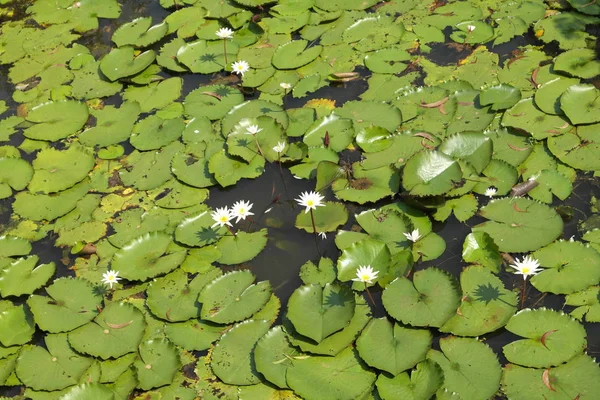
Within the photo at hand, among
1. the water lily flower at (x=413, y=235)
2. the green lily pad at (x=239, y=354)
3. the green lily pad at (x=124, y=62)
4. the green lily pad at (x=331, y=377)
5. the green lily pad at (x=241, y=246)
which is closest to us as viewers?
the green lily pad at (x=331, y=377)

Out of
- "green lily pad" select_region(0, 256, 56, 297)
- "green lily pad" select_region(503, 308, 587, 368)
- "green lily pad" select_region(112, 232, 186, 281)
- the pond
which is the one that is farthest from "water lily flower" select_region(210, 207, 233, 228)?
"green lily pad" select_region(503, 308, 587, 368)

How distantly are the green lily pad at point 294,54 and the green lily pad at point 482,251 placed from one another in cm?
230

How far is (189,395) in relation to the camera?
3350 millimetres

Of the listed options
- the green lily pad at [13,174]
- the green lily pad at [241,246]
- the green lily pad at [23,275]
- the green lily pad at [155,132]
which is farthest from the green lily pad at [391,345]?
the green lily pad at [13,174]

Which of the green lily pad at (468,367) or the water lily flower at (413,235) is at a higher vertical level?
the water lily flower at (413,235)

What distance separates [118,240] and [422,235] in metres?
2.02

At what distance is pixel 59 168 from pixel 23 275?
99 cm

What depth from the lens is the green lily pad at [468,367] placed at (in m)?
3.12

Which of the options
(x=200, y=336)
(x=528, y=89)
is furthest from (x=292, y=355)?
(x=528, y=89)

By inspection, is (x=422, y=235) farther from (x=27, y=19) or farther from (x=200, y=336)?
(x=27, y=19)

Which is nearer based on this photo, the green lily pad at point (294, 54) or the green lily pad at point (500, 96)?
the green lily pad at point (500, 96)

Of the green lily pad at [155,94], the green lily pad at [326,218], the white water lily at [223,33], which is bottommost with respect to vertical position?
the green lily pad at [326,218]

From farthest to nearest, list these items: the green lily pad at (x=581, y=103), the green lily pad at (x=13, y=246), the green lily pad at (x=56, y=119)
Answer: the green lily pad at (x=56, y=119), the green lily pad at (x=581, y=103), the green lily pad at (x=13, y=246)

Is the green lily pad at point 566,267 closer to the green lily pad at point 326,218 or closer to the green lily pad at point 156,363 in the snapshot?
the green lily pad at point 326,218
